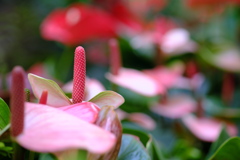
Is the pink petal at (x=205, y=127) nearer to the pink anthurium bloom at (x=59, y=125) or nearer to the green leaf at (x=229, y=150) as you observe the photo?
the green leaf at (x=229, y=150)

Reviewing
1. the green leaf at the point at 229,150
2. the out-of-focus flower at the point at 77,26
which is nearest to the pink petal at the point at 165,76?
the out-of-focus flower at the point at 77,26

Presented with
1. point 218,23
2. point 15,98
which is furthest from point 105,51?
point 15,98

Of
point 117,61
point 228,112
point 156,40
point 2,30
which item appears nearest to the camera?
point 117,61

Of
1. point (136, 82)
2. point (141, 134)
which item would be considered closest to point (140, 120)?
point (136, 82)

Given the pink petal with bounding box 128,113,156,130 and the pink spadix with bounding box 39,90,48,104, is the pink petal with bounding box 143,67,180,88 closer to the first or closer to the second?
the pink petal with bounding box 128,113,156,130

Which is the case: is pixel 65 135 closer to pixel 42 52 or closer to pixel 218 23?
pixel 42 52

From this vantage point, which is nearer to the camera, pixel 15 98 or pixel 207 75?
pixel 15 98
